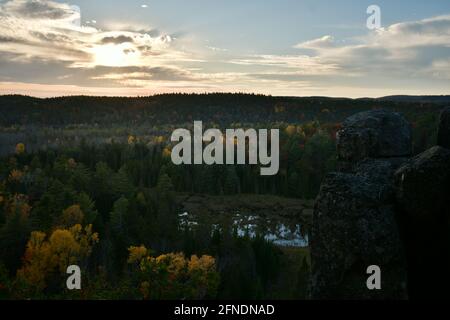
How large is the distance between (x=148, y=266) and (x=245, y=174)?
114475 mm

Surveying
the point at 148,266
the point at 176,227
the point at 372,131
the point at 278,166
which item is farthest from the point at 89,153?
the point at 372,131

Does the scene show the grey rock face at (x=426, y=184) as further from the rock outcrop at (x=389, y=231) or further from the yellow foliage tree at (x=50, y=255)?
the yellow foliage tree at (x=50, y=255)

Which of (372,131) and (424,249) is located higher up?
(372,131)

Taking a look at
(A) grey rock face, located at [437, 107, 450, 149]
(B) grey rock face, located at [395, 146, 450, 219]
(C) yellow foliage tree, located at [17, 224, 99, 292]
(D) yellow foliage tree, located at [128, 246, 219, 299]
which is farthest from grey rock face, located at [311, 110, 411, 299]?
(C) yellow foliage tree, located at [17, 224, 99, 292]

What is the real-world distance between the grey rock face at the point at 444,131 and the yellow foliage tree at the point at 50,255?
184 ft

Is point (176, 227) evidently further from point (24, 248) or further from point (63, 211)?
point (24, 248)

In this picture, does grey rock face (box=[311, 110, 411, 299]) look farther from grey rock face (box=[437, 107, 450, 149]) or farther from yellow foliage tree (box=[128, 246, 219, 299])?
yellow foliage tree (box=[128, 246, 219, 299])

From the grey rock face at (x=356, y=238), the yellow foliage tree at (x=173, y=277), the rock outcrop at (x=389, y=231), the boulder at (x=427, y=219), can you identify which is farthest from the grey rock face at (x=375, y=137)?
the yellow foliage tree at (x=173, y=277)

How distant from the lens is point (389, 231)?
1566 cm

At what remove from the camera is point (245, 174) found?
142 meters

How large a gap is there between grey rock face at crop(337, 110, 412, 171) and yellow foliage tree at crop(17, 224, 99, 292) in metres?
52.1

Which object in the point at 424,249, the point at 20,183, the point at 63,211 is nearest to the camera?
the point at 424,249

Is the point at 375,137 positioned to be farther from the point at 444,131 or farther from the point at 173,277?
the point at 173,277
